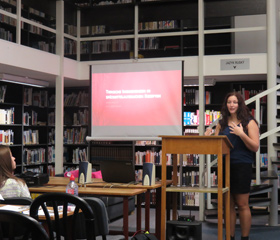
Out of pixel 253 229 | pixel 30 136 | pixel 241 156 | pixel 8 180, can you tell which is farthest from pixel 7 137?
pixel 241 156

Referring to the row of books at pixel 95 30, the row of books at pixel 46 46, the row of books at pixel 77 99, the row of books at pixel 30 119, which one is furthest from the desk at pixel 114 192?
the row of books at pixel 95 30

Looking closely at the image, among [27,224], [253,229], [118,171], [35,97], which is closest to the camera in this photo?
[27,224]

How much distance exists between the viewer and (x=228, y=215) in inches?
154

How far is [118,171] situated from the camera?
4.84 metres

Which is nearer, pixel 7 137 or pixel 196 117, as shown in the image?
pixel 7 137

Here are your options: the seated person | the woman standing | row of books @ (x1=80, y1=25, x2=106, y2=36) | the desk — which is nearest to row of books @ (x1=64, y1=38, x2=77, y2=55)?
row of books @ (x1=80, y1=25, x2=106, y2=36)

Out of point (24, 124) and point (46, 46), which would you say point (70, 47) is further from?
point (24, 124)

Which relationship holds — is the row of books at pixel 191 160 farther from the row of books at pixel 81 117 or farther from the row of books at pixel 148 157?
the row of books at pixel 81 117

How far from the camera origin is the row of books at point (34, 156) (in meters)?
8.78

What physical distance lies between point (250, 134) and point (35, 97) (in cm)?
588

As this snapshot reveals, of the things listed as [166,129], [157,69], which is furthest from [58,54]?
[166,129]

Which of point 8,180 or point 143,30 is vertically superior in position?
point 143,30

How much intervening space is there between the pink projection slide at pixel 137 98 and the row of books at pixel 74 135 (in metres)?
1.84

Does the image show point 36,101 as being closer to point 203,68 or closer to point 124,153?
point 124,153
